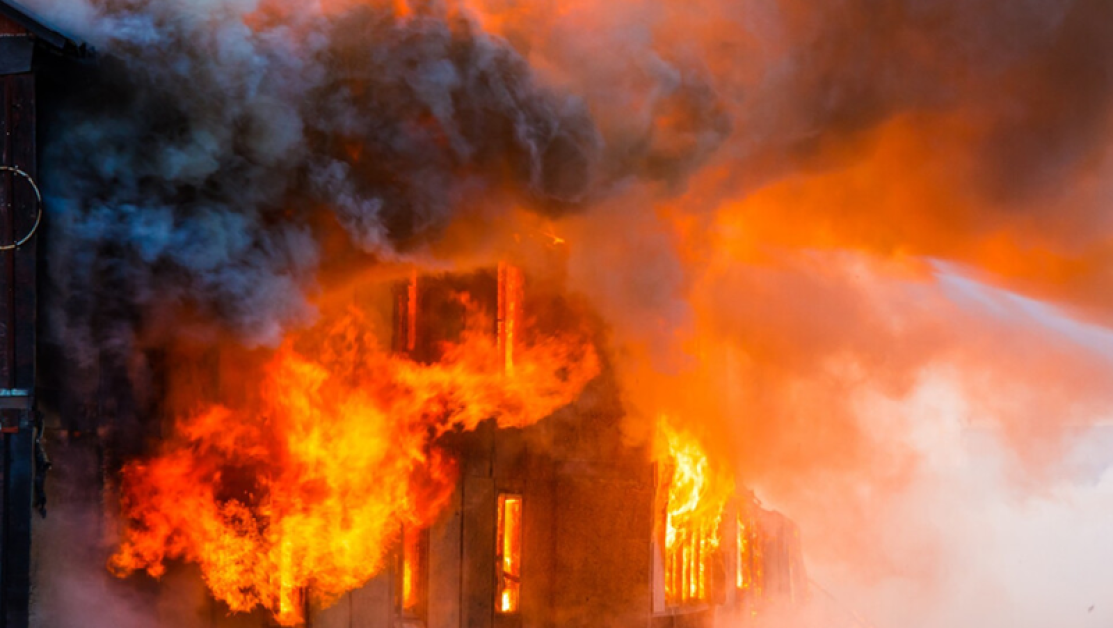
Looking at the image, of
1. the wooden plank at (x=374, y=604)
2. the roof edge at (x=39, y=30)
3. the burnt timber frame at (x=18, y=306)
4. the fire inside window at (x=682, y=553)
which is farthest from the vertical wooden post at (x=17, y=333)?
the fire inside window at (x=682, y=553)

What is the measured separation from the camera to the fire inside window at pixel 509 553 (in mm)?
9680

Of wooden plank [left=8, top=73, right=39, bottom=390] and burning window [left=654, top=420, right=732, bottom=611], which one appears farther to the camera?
burning window [left=654, top=420, right=732, bottom=611]

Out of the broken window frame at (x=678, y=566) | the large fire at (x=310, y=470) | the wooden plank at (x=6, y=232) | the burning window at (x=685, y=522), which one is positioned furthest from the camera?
the burning window at (x=685, y=522)

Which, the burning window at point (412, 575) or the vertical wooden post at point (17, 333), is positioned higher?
the vertical wooden post at point (17, 333)

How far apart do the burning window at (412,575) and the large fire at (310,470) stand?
24cm

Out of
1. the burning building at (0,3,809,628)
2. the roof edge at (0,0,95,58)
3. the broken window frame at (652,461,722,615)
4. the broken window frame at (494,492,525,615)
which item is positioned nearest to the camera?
the roof edge at (0,0,95,58)

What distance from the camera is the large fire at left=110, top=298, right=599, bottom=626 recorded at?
8.02 metres

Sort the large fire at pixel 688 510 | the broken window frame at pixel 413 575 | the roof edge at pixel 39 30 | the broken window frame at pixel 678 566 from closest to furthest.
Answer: the roof edge at pixel 39 30, the broken window frame at pixel 413 575, the broken window frame at pixel 678 566, the large fire at pixel 688 510

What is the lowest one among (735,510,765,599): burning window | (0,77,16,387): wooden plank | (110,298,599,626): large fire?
(735,510,765,599): burning window

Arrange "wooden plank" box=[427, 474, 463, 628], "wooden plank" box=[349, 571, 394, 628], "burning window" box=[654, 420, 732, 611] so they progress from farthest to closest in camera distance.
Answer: "burning window" box=[654, 420, 732, 611] → "wooden plank" box=[427, 474, 463, 628] → "wooden plank" box=[349, 571, 394, 628]

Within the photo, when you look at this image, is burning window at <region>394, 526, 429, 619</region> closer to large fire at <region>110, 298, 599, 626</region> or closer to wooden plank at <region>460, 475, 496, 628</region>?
large fire at <region>110, 298, 599, 626</region>

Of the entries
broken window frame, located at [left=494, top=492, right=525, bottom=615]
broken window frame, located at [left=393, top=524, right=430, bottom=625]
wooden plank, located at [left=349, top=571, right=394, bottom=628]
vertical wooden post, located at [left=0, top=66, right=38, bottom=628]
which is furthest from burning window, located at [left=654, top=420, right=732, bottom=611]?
vertical wooden post, located at [left=0, top=66, right=38, bottom=628]

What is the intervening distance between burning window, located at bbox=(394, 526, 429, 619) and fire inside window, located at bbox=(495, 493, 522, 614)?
2.68 ft

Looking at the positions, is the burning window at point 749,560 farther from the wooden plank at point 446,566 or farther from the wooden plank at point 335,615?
the wooden plank at point 335,615
